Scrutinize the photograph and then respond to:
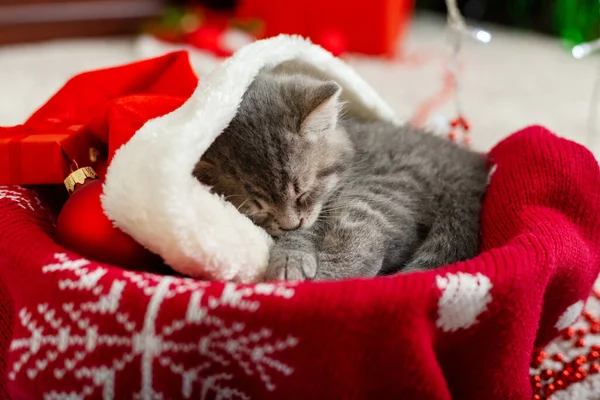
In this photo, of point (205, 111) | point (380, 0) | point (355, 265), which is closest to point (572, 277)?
point (355, 265)

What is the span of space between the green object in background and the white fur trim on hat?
6.93 ft

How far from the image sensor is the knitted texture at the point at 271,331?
26.1 inches

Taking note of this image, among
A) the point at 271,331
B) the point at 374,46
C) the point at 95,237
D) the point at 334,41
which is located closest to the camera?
the point at 271,331

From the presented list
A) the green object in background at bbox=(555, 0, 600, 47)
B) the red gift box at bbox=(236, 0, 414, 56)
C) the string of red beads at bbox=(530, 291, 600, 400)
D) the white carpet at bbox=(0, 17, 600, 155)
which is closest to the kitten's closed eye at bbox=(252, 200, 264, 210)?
the string of red beads at bbox=(530, 291, 600, 400)

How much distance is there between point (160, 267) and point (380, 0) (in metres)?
1.96

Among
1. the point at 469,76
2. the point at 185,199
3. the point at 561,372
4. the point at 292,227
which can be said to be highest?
the point at 185,199

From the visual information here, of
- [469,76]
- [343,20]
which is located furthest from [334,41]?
[469,76]

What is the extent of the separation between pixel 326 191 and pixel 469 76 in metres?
1.70

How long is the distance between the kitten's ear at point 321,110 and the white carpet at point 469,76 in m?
0.94

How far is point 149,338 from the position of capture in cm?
67

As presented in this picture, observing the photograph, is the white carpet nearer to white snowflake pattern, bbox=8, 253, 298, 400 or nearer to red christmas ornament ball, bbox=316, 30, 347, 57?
red christmas ornament ball, bbox=316, 30, 347, 57

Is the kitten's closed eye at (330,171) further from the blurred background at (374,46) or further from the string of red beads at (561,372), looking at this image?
the blurred background at (374,46)

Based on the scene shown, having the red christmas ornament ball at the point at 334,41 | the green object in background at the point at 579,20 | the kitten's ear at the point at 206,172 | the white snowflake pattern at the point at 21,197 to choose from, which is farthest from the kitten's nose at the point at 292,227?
the green object in background at the point at 579,20

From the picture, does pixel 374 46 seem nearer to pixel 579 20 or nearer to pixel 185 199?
pixel 579 20
